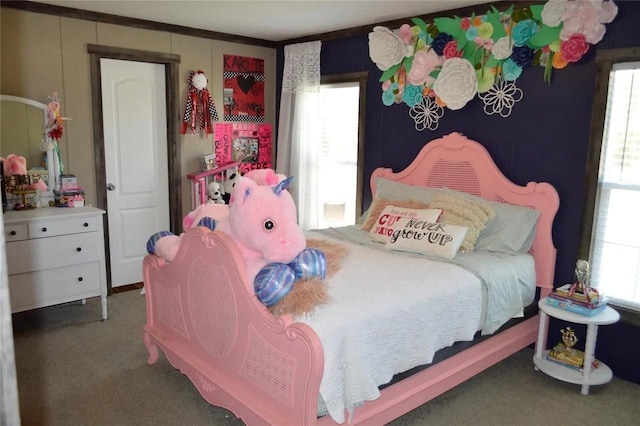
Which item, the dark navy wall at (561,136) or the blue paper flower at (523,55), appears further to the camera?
the blue paper flower at (523,55)

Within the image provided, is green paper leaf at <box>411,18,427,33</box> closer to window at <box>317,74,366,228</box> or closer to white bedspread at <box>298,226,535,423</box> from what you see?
window at <box>317,74,366,228</box>

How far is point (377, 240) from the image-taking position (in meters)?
3.40

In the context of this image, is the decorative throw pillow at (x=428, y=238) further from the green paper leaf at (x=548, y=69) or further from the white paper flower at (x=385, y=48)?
the white paper flower at (x=385, y=48)

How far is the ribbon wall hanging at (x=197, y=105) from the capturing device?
4500 mm

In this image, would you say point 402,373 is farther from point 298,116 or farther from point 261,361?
point 298,116

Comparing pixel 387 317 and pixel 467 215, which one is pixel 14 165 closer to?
pixel 387 317

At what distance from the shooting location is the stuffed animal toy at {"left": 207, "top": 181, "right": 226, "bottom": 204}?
4.52m

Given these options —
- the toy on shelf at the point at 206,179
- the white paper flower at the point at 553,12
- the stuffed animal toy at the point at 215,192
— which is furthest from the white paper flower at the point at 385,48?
the stuffed animal toy at the point at 215,192

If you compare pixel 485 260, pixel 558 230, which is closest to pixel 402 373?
pixel 485 260

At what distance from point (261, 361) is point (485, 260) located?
5.04 ft

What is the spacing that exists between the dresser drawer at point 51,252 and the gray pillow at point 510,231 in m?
2.69

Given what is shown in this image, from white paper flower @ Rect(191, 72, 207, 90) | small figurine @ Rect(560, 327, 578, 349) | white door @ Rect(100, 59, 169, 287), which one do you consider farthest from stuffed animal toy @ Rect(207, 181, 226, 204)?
small figurine @ Rect(560, 327, 578, 349)

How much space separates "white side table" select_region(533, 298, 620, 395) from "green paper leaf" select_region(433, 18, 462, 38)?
→ 1971mm

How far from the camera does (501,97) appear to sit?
3.44 meters
